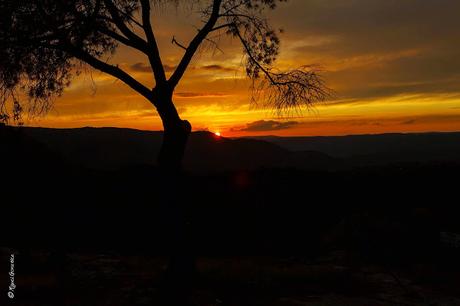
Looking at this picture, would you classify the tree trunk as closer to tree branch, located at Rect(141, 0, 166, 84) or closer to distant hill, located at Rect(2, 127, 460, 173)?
tree branch, located at Rect(141, 0, 166, 84)

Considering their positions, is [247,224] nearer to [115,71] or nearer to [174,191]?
[174,191]

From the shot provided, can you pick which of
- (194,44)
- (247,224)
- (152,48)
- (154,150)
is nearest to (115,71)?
(152,48)

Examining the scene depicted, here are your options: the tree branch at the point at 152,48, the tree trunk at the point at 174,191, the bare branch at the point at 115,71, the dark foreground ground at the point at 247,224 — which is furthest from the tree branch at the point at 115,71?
the dark foreground ground at the point at 247,224

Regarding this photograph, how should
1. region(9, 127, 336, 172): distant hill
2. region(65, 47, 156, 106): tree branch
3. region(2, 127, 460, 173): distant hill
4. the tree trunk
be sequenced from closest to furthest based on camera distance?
region(65, 47, 156, 106): tree branch
the tree trunk
region(9, 127, 336, 172): distant hill
region(2, 127, 460, 173): distant hill

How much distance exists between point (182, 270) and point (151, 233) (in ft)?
34.0

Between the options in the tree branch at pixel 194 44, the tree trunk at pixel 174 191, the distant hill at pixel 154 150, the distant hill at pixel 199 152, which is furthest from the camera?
the distant hill at pixel 199 152

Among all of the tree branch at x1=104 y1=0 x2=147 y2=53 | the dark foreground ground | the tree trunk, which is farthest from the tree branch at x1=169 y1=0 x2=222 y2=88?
the dark foreground ground

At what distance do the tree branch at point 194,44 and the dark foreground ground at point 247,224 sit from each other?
5.93 metres

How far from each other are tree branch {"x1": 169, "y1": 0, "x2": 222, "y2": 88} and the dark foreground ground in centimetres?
593

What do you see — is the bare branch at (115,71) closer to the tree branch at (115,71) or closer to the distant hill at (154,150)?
the tree branch at (115,71)

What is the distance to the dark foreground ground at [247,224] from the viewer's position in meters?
15.2

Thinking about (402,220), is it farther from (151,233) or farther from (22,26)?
(22,26)

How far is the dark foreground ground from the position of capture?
15.2 m

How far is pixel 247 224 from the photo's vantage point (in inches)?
892
